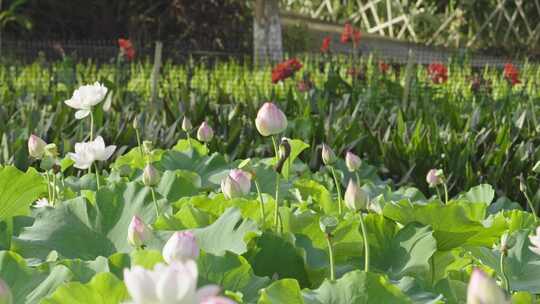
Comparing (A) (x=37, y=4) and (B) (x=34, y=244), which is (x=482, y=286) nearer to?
(B) (x=34, y=244)

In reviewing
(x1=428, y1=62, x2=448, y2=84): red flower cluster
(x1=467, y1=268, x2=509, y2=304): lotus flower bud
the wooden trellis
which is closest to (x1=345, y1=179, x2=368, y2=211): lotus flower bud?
(x1=467, y1=268, x2=509, y2=304): lotus flower bud

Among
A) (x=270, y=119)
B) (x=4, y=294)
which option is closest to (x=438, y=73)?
(x=270, y=119)

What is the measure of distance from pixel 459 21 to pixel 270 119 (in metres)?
15.6

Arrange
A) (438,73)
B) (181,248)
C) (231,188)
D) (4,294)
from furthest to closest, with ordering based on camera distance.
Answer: (438,73) < (231,188) < (181,248) < (4,294)

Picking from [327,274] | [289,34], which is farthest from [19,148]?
[289,34]

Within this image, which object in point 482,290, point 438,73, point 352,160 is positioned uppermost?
point 482,290

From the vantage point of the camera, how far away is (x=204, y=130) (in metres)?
2.18

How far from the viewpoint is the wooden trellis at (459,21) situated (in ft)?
53.5

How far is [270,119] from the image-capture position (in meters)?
1.61

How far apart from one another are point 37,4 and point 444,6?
24.2 feet

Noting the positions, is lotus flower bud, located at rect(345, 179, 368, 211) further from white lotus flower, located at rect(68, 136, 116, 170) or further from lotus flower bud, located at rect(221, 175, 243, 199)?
white lotus flower, located at rect(68, 136, 116, 170)

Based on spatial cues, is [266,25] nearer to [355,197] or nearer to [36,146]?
[36,146]

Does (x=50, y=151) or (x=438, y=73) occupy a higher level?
(x=50, y=151)

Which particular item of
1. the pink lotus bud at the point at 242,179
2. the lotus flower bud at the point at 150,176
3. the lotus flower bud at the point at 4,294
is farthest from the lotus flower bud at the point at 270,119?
the lotus flower bud at the point at 4,294
